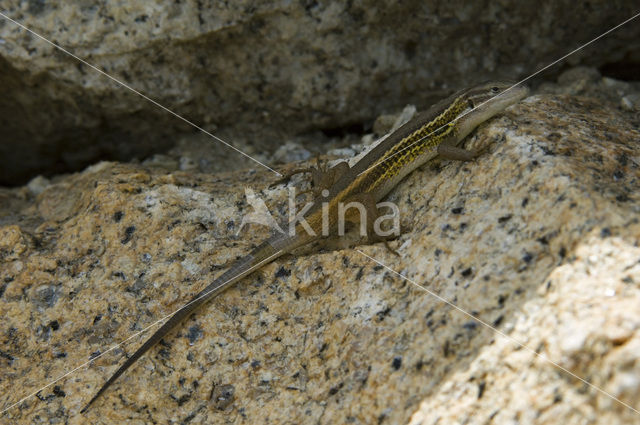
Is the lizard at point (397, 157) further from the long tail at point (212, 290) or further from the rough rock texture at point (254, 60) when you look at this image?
the rough rock texture at point (254, 60)

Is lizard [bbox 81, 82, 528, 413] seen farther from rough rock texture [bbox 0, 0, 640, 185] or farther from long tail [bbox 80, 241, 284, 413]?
rough rock texture [bbox 0, 0, 640, 185]

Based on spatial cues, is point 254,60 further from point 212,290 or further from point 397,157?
point 212,290

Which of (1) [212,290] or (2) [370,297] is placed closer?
(2) [370,297]

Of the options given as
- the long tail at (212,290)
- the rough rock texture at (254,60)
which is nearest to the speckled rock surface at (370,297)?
the long tail at (212,290)

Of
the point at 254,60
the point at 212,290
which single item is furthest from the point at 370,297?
the point at 254,60

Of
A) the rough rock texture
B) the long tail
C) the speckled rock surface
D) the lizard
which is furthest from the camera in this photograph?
the rough rock texture

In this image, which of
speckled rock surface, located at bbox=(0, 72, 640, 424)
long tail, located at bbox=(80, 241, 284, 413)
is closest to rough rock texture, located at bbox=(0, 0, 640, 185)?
speckled rock surface, located at bbox=(0, 72, 640, 424)

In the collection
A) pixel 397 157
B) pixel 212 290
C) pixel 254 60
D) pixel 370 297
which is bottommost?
pixel 370 297
